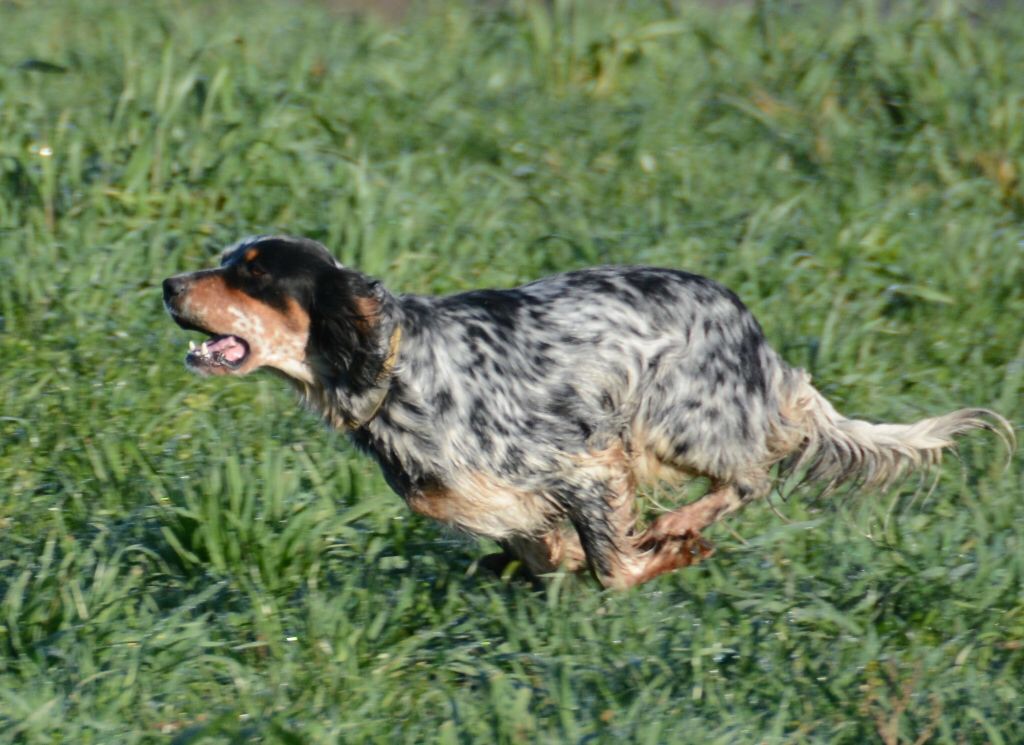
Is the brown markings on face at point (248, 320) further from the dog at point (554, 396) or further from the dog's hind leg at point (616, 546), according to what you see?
the dog's hind leg at point (616, 546)

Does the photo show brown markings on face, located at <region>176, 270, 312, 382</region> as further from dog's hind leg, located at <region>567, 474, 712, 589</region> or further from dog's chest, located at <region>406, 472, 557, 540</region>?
dog's hind leg, located at <region>567, 474, 712, 589</region>

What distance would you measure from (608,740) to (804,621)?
93cm

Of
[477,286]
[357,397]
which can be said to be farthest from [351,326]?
[477,286]

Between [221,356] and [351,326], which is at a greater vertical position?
[351,326]

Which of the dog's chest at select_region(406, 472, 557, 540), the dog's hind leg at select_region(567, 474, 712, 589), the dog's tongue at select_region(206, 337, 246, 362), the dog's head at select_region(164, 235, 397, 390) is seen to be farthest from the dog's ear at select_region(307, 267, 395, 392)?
the dog's hind leg at select_region(567, 474, 712, 589)

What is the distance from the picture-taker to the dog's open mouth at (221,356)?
422 cm

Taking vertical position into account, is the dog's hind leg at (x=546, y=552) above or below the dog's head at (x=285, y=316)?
below

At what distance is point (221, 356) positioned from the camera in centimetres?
423

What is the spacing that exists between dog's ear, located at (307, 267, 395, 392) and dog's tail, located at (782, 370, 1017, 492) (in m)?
1.44

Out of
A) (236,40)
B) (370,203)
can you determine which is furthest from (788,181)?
(236,40)

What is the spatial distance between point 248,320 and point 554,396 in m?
0.89

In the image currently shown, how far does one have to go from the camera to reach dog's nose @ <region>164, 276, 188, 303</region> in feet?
13.9

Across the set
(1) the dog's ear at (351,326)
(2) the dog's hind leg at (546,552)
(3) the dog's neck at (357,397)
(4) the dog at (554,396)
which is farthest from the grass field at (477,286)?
(1) the dog's ear at (351,326)

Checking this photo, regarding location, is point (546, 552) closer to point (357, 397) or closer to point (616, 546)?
point (616, 546)
